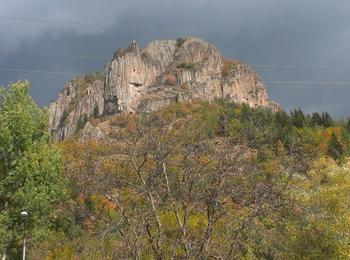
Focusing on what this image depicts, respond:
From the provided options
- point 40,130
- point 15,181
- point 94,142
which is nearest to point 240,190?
point 94,142

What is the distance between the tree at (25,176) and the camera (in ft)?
75.4

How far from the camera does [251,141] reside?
10641 millimetres

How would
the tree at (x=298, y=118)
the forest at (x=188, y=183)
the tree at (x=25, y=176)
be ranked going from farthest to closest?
the tree at (x=298, y=118) → the tree at (x=25, y=176) → the forest at (x=188, y=183)

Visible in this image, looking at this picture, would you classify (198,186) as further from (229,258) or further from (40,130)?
(40,130)

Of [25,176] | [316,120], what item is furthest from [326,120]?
[25,176]

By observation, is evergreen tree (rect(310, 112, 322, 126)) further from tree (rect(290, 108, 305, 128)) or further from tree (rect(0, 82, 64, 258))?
tree (rect(0, 82, 64, 258))

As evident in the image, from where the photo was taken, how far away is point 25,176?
23.5m

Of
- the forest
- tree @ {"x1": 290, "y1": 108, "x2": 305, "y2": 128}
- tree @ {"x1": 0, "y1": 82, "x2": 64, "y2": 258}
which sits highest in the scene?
tree @ {"x1": 290, "y1": 108, "x2": 305, "y2": 128}

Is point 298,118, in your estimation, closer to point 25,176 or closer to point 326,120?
point 326,120

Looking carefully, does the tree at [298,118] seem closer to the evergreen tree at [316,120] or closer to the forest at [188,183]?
the evergreen tree at [316,120]

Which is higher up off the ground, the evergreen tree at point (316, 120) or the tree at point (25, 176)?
the evergreen tree at point (316, 120)

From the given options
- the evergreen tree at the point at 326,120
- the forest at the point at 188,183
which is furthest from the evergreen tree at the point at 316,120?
the forest at the point at 188,183

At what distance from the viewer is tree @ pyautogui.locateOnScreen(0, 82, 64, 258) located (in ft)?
75.4

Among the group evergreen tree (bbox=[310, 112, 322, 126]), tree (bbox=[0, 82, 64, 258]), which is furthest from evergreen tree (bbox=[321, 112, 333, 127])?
tree (bbox=[0, 82, 64, 258])
